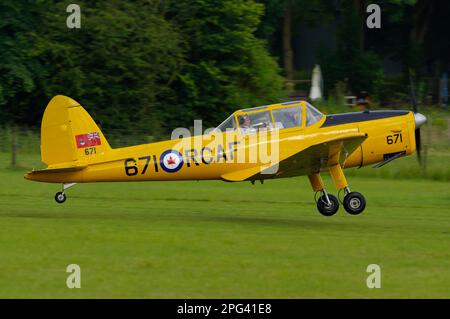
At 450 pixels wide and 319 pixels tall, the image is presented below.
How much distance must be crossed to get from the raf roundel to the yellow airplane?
0.05 feet

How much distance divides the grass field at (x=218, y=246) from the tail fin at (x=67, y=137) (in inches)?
43.0

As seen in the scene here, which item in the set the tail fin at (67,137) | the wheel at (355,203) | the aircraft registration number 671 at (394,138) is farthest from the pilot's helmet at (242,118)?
the aircraft registration number 671 at (394,138)

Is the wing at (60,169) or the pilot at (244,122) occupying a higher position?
the pilot at (244,122)

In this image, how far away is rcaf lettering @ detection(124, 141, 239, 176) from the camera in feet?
51.8

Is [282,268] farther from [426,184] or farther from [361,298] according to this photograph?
[426,184]

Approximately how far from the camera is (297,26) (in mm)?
54938

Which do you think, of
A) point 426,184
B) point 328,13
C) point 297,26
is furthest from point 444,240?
point 297,26

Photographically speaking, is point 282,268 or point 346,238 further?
point 346,238

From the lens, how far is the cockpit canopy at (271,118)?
15727mm

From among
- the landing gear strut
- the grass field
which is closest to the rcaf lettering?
the grass field

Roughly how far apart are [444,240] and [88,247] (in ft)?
17.5

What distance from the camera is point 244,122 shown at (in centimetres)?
1572

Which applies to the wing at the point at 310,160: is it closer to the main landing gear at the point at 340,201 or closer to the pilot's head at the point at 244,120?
the main landing gear at the point at 340,201

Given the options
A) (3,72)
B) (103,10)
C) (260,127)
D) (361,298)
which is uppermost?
(103,10)
